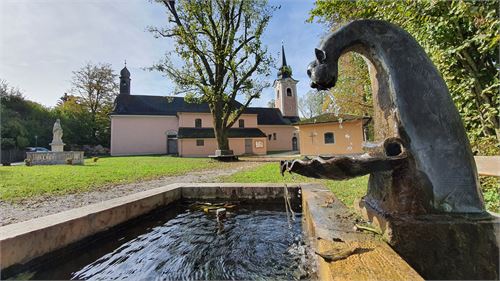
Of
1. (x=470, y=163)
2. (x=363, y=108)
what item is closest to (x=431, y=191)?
(x=470, y=163)

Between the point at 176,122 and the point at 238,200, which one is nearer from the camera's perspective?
the point at 238,200

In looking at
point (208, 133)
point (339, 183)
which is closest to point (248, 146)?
point (208, 133)

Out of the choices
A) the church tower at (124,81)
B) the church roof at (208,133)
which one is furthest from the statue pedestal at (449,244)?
the church tower at (124,81)

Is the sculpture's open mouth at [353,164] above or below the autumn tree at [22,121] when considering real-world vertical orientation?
below

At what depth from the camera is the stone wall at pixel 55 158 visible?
55.1 ft

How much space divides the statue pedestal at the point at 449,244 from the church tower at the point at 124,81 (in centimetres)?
3962

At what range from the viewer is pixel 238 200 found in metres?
4.93

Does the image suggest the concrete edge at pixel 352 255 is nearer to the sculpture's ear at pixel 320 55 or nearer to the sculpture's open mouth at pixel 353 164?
the sculpture's open mouth at pixel 353 164

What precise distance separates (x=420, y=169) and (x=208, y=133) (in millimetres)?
29559

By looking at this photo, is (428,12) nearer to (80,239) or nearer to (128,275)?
(128,275)

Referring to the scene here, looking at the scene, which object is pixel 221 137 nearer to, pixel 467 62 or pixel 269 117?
pixel 467 62

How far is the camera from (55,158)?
56.3ft

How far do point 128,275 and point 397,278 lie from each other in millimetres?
2396

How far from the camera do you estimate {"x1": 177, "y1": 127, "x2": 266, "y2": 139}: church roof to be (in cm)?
2917
